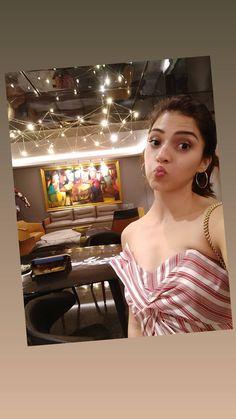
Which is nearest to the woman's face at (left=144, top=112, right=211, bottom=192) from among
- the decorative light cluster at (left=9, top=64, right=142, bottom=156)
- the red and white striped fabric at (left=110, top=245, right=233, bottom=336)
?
the decorative light cluster at (left=9, top=64, right=142, bottom=156)

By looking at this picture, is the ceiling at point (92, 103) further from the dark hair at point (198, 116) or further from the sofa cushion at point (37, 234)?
the sofa cushion at point (37, 234)

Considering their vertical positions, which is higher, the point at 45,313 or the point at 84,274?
the point at 84,274

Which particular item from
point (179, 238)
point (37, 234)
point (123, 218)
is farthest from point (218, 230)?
point (37, 234)

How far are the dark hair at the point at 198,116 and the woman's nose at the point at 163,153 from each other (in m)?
0.13

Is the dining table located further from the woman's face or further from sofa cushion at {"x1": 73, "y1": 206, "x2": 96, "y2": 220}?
the woman's face

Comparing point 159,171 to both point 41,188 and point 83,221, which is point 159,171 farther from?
point 41,188

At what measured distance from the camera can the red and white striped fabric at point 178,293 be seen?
202 cm

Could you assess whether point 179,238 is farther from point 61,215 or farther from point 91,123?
point 91,123

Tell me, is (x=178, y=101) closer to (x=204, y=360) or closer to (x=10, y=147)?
(x=10, y=147)

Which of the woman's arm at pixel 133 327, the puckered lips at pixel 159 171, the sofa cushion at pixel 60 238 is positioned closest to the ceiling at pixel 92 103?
the puckered lips at pixel 159 171

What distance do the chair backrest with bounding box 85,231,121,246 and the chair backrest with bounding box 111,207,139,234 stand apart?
3 cm

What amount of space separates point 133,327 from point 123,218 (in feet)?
1.80

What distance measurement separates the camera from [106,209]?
6.84 feet

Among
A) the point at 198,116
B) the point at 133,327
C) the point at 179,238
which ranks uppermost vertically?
the point at 198,116
